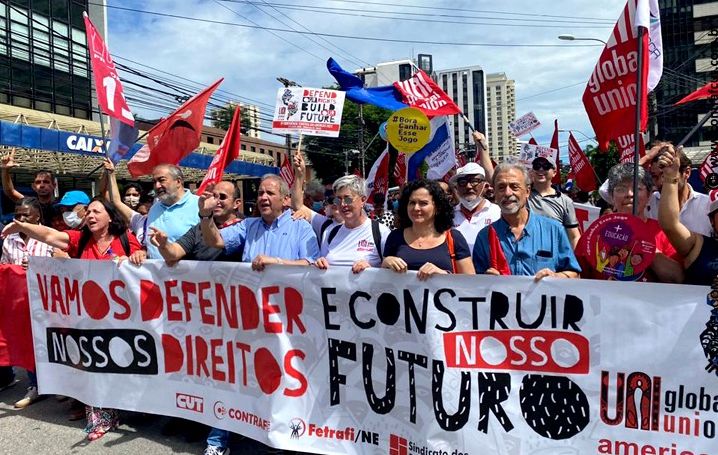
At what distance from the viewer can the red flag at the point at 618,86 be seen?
3428 mm

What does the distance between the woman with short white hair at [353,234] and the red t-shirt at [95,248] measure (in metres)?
1.61

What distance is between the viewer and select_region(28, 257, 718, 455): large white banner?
252 centimetres

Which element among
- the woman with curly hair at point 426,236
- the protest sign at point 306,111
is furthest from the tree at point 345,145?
the woman with curly hair at point 426,236

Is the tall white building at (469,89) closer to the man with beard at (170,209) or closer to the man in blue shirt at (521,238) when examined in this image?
the man with beard at (170,209)

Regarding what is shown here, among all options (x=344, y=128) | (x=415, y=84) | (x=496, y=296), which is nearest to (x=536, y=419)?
(x=496, y=296)

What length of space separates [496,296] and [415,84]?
4326 mm

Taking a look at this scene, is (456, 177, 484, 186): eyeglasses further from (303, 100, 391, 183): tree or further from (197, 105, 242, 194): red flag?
(303, 100, 391, 183): tree

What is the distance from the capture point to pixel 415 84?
6582 mm

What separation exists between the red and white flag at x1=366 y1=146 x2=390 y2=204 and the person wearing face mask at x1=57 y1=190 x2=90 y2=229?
446 centimetres

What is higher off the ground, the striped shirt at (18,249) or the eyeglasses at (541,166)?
the eyeglasses at (541,166)

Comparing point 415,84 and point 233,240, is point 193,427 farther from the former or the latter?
point 415,84

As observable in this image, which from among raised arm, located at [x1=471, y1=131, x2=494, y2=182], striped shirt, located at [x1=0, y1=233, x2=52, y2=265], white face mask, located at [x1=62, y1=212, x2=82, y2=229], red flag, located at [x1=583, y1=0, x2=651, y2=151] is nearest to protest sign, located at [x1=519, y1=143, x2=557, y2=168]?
raised arm, located at [x1=471, y1=131, x2=494, y2=182]

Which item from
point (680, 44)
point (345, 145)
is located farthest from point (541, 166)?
point (680, 44)

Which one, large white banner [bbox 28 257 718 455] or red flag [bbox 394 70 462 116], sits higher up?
red flag [bbox 394 70 462 116]
